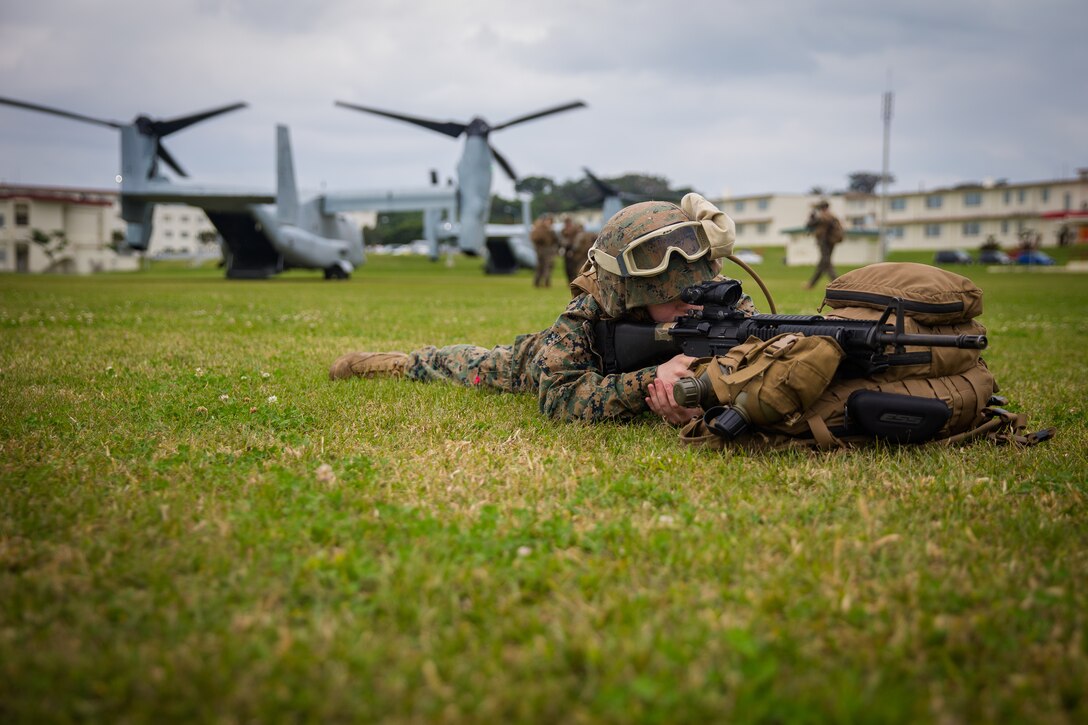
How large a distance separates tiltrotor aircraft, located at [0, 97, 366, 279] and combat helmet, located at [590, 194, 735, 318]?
30.7 m

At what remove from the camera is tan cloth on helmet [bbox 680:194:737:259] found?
16.1 feet

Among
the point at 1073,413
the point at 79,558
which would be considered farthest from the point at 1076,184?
the point at 79,558

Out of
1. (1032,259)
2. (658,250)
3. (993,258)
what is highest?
(993,258)

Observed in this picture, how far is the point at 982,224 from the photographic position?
311ft

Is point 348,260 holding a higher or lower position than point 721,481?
higher

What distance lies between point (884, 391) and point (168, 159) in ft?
137

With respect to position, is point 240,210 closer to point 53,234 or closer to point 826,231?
point 826,231

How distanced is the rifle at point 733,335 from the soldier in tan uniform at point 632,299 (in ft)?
0.33

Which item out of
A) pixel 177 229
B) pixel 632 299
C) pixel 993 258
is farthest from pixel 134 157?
pixel 177 229

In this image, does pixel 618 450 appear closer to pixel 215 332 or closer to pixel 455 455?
pixel 455 455

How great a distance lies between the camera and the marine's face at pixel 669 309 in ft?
16.8

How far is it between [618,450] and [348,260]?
37.8 meters

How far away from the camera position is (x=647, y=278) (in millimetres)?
5000

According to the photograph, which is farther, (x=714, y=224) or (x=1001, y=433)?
(x=714, y=224)
